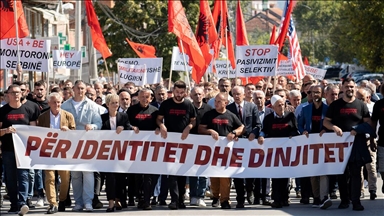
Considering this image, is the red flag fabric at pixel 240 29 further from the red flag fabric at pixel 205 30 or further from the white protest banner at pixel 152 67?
the white protest banner at pixel 152 67

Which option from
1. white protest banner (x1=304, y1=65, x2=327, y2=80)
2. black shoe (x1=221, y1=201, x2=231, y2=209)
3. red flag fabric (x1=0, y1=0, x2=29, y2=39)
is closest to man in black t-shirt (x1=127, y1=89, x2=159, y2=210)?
black shoe (x1=221, y1=201, x2=231, y2=209)

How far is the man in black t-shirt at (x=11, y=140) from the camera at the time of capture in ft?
44.5

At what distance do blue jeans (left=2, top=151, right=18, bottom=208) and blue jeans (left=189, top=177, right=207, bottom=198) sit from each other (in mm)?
2599

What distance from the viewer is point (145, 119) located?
14.1 metres

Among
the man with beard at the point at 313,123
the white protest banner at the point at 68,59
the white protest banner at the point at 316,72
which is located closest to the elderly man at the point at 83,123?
the man with beard at the point at 313,123

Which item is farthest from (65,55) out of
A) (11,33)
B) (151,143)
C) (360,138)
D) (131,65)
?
(360,138)

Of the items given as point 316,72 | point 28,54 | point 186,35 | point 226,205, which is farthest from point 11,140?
point 316,72

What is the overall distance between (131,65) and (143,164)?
8.44m

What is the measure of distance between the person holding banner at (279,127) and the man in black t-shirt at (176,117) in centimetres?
109

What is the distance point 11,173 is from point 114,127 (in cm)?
163

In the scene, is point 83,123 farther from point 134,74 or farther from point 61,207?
point 134,74

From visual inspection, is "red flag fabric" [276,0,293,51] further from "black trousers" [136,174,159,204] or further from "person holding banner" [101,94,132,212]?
"person holding banner" [101,94,132,212]

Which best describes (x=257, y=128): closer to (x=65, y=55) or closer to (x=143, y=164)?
(x=143, y=164)

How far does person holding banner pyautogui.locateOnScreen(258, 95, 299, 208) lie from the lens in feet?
46.0
